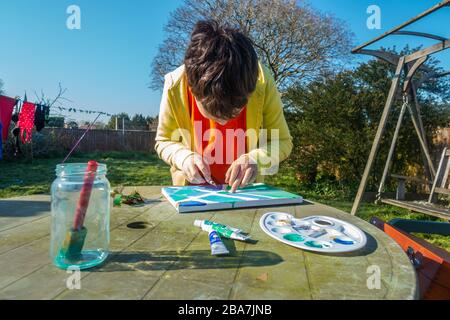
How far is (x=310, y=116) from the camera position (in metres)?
6.66

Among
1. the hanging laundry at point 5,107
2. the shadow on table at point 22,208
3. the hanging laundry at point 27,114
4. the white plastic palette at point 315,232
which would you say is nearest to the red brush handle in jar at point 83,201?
the white plastic palette at point 315,232

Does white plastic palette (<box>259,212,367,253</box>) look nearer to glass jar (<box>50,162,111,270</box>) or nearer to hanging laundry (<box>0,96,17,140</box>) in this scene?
glass jar (<box>50,162,111,270</box>)

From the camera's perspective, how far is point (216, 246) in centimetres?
93

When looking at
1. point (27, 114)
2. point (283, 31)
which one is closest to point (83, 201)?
point (27, 114)

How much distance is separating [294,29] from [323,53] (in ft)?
5.16

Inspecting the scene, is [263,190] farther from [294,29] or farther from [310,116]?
[294,29]

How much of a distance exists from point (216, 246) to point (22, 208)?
3.50 ft

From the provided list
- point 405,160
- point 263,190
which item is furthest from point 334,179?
point 263,190

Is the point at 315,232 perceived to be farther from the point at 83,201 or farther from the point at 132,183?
the point at 132,183

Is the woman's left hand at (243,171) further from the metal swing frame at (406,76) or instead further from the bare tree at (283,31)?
the bare tree at (283,31)

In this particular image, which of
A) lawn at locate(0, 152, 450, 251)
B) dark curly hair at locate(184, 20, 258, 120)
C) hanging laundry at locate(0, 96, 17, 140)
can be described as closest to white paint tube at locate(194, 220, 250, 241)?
dark curly hair at locate(184, 20, 258, 120)

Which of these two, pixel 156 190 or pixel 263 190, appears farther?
pixel 156 190

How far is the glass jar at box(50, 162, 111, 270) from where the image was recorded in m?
0.83

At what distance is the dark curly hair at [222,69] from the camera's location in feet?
4.08
